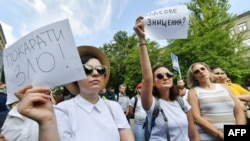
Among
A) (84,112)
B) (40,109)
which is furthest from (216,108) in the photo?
(40,109)

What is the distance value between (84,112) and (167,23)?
1380 mm

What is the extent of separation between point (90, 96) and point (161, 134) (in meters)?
1.02

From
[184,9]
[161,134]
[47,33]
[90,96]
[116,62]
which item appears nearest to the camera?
[47,33]

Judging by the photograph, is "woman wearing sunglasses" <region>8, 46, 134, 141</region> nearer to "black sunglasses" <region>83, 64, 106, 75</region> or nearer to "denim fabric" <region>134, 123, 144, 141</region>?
"black sunglasses" <region>83, 64, 106, 75</region>

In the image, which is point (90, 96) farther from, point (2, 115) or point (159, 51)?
point (159, 51)

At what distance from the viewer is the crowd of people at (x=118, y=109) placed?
57.4 inches

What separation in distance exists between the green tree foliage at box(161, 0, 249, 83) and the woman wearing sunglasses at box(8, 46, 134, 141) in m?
24.3

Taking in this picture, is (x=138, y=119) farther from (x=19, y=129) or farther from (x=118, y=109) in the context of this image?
(x=19, y=129)

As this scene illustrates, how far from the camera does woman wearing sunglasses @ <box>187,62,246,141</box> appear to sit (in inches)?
124

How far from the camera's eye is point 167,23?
2797 millimetres

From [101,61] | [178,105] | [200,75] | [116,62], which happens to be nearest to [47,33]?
[101,61]

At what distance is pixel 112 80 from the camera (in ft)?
159

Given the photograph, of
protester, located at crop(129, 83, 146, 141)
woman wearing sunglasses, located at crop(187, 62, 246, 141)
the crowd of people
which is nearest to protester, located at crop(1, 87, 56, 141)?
the crowd of people

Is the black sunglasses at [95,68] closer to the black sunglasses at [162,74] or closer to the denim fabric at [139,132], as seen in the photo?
the black sunglasses at [162,74]
